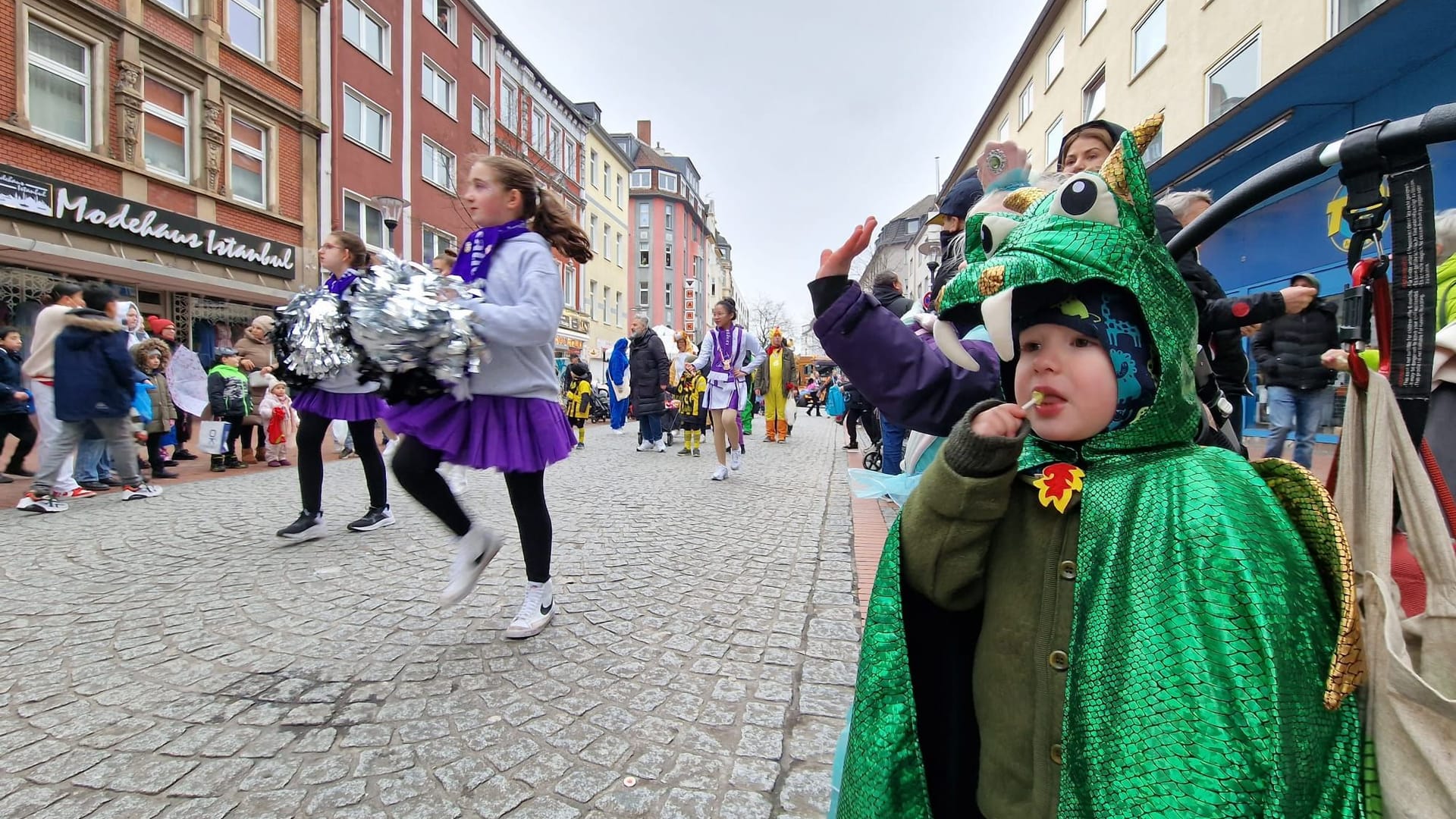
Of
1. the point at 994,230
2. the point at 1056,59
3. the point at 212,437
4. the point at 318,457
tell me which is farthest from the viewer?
the point at 1056,59

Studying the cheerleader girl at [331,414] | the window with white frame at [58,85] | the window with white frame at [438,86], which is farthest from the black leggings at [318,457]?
the window with white frame at [438,86]

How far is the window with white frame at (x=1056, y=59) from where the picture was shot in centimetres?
1889

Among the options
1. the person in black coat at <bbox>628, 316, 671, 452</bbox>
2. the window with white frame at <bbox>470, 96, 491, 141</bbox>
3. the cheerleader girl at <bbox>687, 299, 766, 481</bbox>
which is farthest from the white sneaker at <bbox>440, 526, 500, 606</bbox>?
the window with white frame at <bbox>470, 96, 491, 141</bbox>

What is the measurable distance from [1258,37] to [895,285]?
10.7 m

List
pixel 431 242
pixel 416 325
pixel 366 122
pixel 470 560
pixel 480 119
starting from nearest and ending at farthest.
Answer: pixel 416 325, pixel 470 560, pixel 366 122, pixel 431 242, pixel 480 119

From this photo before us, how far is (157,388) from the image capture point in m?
7.28

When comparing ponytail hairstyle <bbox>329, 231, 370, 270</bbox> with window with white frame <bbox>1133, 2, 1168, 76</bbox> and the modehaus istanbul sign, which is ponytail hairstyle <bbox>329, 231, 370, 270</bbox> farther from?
window with white frame <bbox>1133, 2, 1168, 76</bbox>

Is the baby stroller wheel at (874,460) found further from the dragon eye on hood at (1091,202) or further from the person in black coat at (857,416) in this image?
the dragon eye on hood at (1091,202)

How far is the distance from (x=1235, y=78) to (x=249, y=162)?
19.5 meters

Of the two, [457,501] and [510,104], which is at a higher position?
[510,104]

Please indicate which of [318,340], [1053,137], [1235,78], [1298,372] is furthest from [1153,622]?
[1053,137]

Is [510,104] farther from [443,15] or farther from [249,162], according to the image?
[249,162]

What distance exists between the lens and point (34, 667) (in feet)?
8.08

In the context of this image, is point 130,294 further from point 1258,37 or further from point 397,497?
point 1258,37
